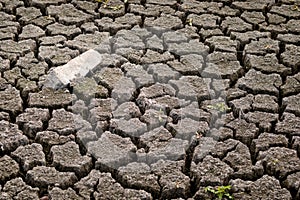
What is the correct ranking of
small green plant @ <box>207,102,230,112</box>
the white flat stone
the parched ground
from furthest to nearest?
the white flat stone → small green plant @ <box>207,102,230,112</box> → the parched ground

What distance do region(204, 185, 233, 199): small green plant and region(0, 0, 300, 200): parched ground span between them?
0.02m

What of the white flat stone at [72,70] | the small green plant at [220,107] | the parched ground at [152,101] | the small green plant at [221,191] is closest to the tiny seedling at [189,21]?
the parched ground at [152,101]

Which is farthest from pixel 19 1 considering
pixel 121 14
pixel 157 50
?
pixel 157 50

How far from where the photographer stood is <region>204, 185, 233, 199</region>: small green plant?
3113mm

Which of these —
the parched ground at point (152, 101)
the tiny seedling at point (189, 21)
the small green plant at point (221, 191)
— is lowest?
the small green plant at point (221, 191)

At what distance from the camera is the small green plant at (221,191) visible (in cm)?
311

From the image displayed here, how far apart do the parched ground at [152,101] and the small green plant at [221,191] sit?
0.6 inches

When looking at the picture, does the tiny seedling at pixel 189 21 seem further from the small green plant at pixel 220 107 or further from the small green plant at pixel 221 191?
the small green plant at pixel 221 191

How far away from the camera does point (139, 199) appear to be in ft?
10.2

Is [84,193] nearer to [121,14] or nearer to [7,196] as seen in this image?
→ [7,196]

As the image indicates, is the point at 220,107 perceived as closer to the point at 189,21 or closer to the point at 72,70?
the point at 72,70

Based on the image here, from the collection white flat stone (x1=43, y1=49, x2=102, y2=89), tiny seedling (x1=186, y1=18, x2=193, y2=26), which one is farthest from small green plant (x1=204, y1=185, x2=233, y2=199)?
tiny seedling (x1=186, y1=18, x2=193, y2=26)

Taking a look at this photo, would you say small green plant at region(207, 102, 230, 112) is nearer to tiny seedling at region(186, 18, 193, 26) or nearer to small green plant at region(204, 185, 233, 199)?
small green plant at region(204, 185, 233, 199)

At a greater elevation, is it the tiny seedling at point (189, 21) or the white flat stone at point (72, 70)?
the tiny seedling at point (189, 21)
